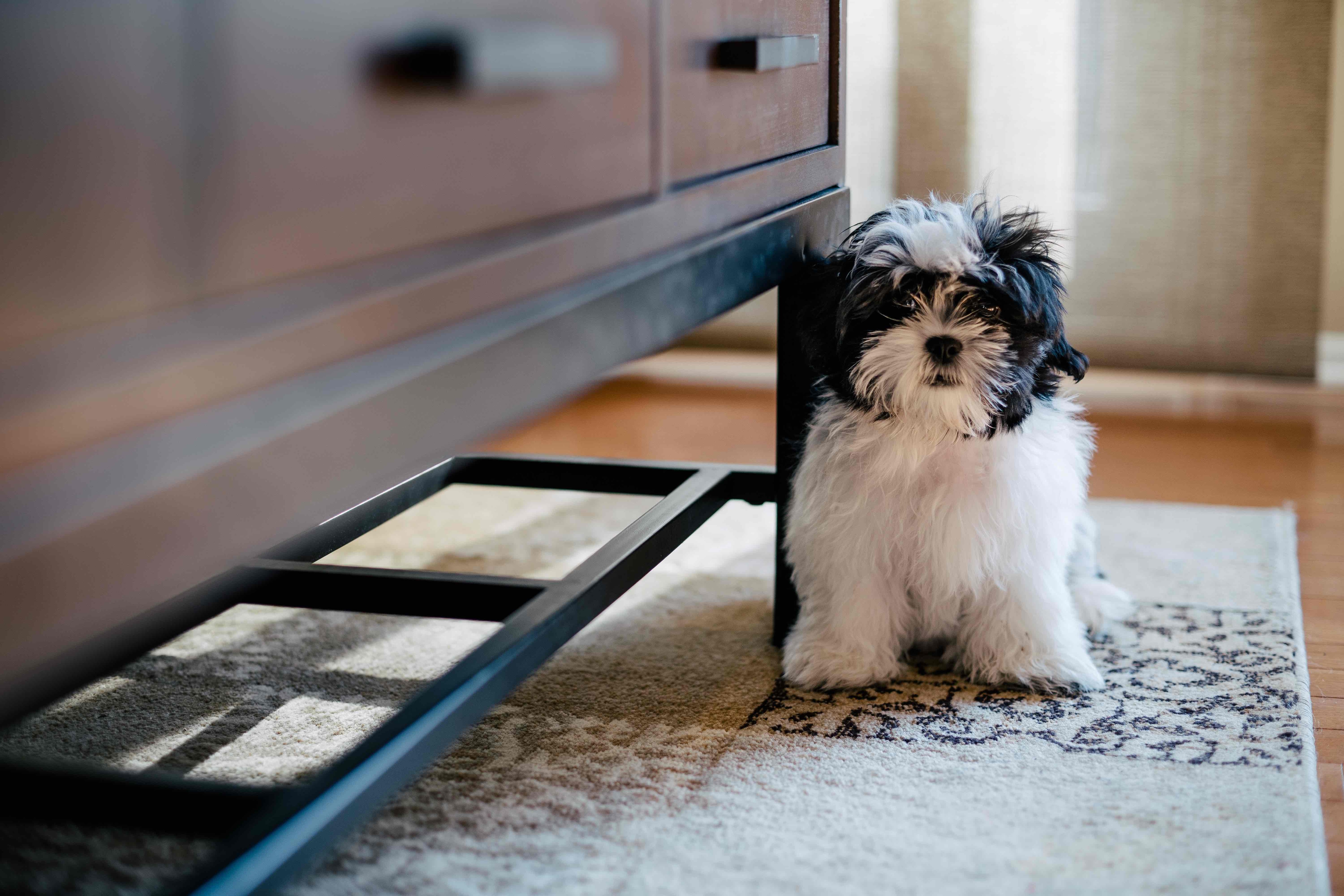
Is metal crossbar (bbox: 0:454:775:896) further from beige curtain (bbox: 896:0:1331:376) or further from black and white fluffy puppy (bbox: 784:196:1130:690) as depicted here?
beige curtain (bbox: 896:0:1331:376)

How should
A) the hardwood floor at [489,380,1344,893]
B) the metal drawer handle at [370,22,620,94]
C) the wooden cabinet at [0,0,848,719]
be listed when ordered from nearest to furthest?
the wooden cabinet at [0,0,848,719], the metal drawer handle at [370,22,620,94], the hardwood floor at [489,380,1344,893]

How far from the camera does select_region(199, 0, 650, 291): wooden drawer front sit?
0.59 m

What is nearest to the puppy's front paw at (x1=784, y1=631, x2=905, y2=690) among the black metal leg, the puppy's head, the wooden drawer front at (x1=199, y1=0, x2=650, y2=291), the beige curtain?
the black metal leg

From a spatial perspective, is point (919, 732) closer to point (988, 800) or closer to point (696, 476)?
point (988, 800)

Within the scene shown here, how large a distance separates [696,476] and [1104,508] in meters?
0.99

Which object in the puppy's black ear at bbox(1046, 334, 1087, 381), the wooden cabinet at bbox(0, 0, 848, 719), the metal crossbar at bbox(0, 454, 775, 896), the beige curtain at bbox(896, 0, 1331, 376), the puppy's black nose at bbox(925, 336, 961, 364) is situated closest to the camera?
the wooden cabinet at bbox(0, 0, 848, 719)

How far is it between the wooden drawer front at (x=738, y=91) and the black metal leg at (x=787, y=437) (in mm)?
242

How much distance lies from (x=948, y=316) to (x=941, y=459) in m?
0.19

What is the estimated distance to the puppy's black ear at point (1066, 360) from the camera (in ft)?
4.61

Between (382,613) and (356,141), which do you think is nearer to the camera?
(356,141)

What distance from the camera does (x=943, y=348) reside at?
4.28 ft

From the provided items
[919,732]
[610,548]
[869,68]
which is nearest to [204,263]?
[610,548]

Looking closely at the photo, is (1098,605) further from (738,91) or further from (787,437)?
(738,91)

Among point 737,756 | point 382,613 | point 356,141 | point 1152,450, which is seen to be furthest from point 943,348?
point 1152,450
